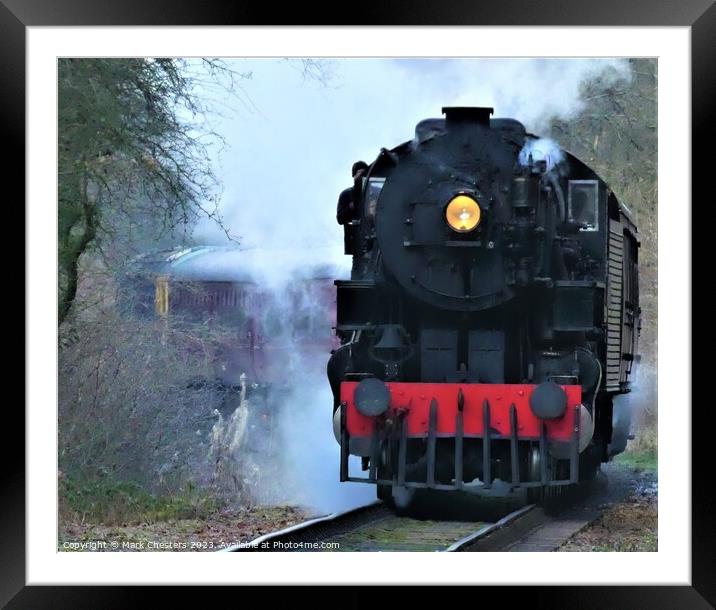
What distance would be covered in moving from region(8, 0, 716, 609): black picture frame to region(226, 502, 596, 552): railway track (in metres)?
0.95

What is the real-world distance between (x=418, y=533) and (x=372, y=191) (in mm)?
2600

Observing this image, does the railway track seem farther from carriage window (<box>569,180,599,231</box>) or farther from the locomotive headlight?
carriage window (<box>569,180,599,231</box>)

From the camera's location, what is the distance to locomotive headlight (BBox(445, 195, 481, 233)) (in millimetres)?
7516

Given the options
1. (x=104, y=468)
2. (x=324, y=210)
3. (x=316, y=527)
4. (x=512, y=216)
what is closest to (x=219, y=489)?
(x=104, y=468)

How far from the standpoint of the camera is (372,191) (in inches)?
328

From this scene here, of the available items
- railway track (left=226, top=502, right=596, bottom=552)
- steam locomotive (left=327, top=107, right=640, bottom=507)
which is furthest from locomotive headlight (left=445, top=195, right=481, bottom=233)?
railway track (left=226, top=502, right=596, bottom=552)

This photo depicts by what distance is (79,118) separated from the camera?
27.2ft

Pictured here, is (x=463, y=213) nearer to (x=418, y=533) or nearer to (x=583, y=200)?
(x=583, y=200)

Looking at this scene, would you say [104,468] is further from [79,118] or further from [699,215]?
[699,215]

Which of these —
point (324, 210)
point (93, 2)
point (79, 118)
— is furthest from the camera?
point (324, 210)

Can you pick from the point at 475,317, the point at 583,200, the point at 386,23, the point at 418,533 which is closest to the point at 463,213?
the point at 475,317

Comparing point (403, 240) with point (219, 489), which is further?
point (219, 489)

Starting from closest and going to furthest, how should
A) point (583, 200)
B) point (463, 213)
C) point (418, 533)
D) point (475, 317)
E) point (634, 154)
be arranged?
point (463, 213), point (475, 317), point (418, 533), point (583, 200), point (634, 154)

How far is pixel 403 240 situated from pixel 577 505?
3.21 m
